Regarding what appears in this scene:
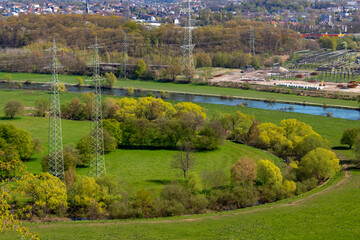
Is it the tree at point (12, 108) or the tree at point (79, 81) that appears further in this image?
the tree at point (79, 81)

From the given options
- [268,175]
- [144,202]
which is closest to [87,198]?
[144,202]

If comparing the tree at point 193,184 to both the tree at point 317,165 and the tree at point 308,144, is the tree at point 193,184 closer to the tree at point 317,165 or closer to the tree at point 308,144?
the tree at point 317,165

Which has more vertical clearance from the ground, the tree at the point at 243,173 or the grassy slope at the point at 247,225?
the tree at the point at 243,173

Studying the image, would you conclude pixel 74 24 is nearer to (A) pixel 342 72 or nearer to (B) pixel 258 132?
(A) pixel 342 72

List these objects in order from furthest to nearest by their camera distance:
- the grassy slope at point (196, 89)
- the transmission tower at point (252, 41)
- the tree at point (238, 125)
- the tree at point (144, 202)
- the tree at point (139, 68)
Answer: the transmission tower at point (252, 41), the tree at point (139, 68), the grassy slope at point (196, 89), the tree at point (238, 125), the tree at point (144, 202)

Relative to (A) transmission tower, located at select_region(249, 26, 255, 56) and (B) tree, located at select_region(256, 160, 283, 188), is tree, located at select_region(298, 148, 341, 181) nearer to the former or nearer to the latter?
(B) tree, located at select_region(256, 160, 283, 188)

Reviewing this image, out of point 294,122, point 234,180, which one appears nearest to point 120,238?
point 234,180

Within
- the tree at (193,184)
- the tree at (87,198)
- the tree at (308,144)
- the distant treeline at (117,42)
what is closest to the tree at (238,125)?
the tree at (308,144)
